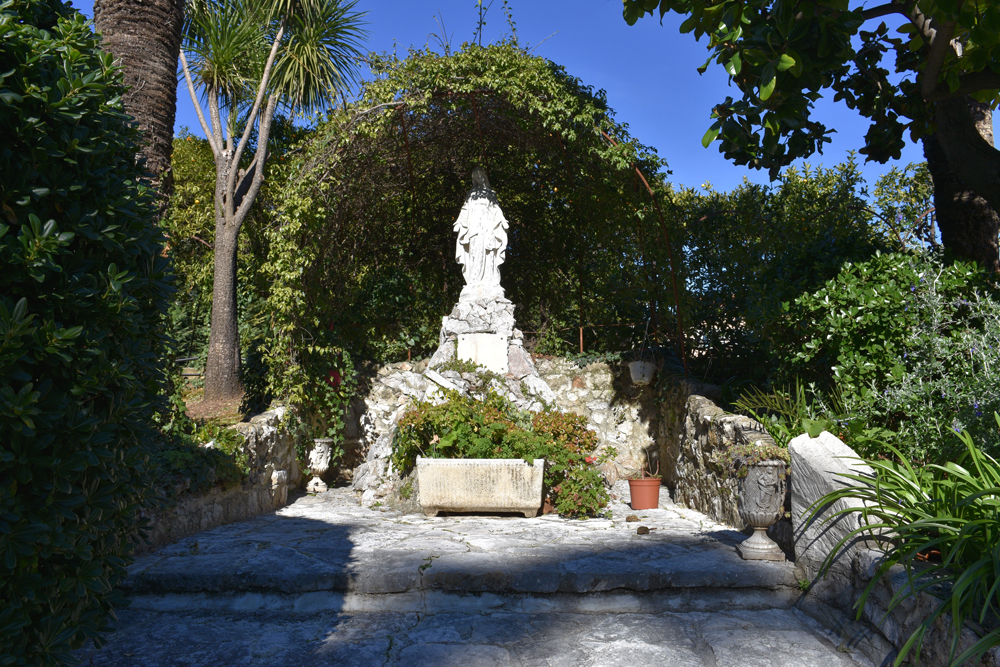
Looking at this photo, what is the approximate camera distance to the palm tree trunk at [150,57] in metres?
4.60

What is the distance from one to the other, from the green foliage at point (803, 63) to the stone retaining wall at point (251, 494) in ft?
14.4

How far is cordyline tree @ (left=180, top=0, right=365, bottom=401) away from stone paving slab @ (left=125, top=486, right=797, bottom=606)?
3.44 metres

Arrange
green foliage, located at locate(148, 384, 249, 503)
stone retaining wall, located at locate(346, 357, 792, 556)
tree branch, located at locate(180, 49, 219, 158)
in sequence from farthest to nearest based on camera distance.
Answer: tree branch, located at locate(180, 49, 219, 158) → stone retaining wall, located at locate(346, 357, 792, 556) → green foliage, located at locate(148, 384, 249, 503)

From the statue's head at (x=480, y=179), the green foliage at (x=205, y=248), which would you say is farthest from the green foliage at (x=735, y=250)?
the green foliage at (x=205, y=248)

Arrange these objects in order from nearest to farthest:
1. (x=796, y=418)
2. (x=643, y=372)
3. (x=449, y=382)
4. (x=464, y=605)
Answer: (x=464, y=605) → (x=796, y=418) → (x=449, y=382) → (x=643, y=372)

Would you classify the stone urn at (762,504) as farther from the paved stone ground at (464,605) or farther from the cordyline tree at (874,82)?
the cordyline tree at (874,82)

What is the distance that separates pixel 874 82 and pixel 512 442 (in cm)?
434

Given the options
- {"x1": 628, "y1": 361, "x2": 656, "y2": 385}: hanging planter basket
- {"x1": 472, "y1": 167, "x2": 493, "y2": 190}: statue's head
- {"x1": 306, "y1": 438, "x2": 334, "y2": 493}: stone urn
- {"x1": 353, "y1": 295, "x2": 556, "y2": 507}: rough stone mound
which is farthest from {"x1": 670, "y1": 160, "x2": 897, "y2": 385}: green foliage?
{"x1": 306, "y1": 438, "x2": 334, "y2": 493}: stone urn

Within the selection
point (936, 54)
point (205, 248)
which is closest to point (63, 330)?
point (936, 54)

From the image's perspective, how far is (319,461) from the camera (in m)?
7.15

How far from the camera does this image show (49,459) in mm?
1612

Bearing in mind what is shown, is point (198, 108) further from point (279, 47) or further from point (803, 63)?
point (803, 63)

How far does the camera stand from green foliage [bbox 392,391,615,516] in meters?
5.42

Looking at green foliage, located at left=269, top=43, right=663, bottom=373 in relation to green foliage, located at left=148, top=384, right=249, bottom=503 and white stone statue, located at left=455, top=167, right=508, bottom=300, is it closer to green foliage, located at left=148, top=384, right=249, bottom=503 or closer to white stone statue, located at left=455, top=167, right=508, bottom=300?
white stone statue, located at left=455, top=167, right=508, bottom=300
